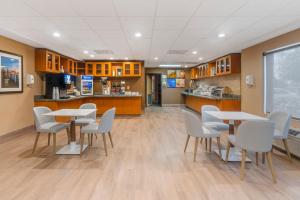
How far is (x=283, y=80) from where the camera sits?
15.7 ft

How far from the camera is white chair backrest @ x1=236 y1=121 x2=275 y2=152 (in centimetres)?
295

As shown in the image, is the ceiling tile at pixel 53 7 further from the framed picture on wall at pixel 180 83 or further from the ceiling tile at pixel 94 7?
the framed picture on wall at pixel 180 83

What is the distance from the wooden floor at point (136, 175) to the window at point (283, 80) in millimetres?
1191

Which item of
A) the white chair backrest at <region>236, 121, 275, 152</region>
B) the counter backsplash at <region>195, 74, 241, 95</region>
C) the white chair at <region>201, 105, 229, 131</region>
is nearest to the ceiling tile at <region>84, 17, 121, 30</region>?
the white chair at <region>201, 105, 229, 131</region>

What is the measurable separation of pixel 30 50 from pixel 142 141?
4.22 meters

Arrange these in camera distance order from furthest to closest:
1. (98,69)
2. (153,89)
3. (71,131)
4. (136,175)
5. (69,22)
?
1. (153,89)
2. (98,69)
3. (71,131)
4. (69,22)
5. (136,175)

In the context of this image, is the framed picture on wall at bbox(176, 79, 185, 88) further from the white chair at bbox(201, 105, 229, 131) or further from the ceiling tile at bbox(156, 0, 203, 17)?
the ceiling tile at bbox(156, 0, 203, 17)

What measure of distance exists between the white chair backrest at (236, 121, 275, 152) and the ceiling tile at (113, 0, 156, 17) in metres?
2.20

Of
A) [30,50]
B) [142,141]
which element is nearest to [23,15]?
[30,50]

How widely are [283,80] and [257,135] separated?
2.49 m

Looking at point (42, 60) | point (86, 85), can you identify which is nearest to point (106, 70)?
point (86, 85)

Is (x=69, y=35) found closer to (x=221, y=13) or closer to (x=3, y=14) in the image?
(x=3, y=14)

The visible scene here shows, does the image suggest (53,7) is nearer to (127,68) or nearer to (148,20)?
(148,20)

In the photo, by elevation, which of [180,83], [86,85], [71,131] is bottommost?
[71,131]
